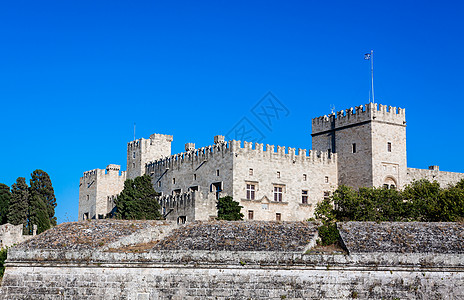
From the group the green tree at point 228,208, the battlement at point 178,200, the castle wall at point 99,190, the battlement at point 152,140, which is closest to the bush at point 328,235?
the green tree at point 228,208

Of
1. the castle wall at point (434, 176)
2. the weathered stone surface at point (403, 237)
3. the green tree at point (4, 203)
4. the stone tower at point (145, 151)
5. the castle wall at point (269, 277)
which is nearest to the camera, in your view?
the castle wall at point (269, 277)

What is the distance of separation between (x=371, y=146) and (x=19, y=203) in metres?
32.7

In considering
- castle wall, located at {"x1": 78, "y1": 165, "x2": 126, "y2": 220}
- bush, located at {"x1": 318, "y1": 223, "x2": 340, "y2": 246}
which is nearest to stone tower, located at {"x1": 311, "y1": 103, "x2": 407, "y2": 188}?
castle wall, located at {"x1": 78, "y1": 165, "x2": 126, "y2": 220}

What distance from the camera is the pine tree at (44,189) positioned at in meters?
59.6

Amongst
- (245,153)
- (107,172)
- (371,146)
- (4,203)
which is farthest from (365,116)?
(4,203)

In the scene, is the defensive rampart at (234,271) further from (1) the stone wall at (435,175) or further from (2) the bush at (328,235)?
(1) the stone wall at (435,175)

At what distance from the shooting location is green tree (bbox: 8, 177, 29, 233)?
57844mm

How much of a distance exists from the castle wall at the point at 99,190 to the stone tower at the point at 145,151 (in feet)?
7.20

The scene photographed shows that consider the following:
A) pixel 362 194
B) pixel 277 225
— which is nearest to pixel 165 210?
pixel 362 194

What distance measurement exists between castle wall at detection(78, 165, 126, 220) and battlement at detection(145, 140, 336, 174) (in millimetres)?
9270

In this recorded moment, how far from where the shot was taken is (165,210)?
5384cm

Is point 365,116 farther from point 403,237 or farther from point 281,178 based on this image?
point 403,237

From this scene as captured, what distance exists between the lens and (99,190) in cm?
6744

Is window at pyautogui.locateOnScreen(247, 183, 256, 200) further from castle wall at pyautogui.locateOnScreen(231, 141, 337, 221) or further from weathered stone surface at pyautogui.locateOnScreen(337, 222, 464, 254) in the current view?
weathered stone surface at pyautogui.locateOnScreen(337, 222, 464, 254)
